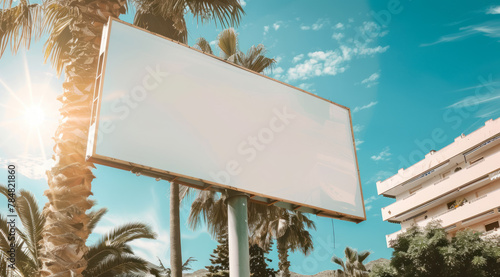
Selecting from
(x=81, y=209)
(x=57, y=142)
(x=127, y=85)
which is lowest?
(x=81, y=209)

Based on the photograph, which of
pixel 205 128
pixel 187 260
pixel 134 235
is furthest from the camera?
pixel 187 260

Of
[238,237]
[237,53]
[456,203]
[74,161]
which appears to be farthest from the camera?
[456,203]

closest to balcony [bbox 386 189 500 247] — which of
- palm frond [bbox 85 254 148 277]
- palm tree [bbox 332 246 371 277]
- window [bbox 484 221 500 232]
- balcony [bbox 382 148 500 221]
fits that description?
window [bbox 484 221 500 232]

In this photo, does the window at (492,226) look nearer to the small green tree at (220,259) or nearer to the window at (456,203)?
the window at (456,203)

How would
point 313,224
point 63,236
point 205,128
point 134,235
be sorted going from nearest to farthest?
point 63,236
point 205,128
point 134,235
point 313,224

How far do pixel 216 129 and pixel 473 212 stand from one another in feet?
116

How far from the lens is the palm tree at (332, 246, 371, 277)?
3492 cm

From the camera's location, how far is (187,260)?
70.0ft

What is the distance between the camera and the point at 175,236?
12984mm

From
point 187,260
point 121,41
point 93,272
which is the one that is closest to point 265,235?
point 187,260

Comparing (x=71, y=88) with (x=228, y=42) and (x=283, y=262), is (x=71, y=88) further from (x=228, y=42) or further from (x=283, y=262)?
(x=283, y=262)

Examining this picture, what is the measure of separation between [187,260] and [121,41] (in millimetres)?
15706

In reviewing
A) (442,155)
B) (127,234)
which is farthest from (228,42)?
(442,155)

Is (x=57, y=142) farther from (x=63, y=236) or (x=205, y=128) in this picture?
(x=205, y=128)
